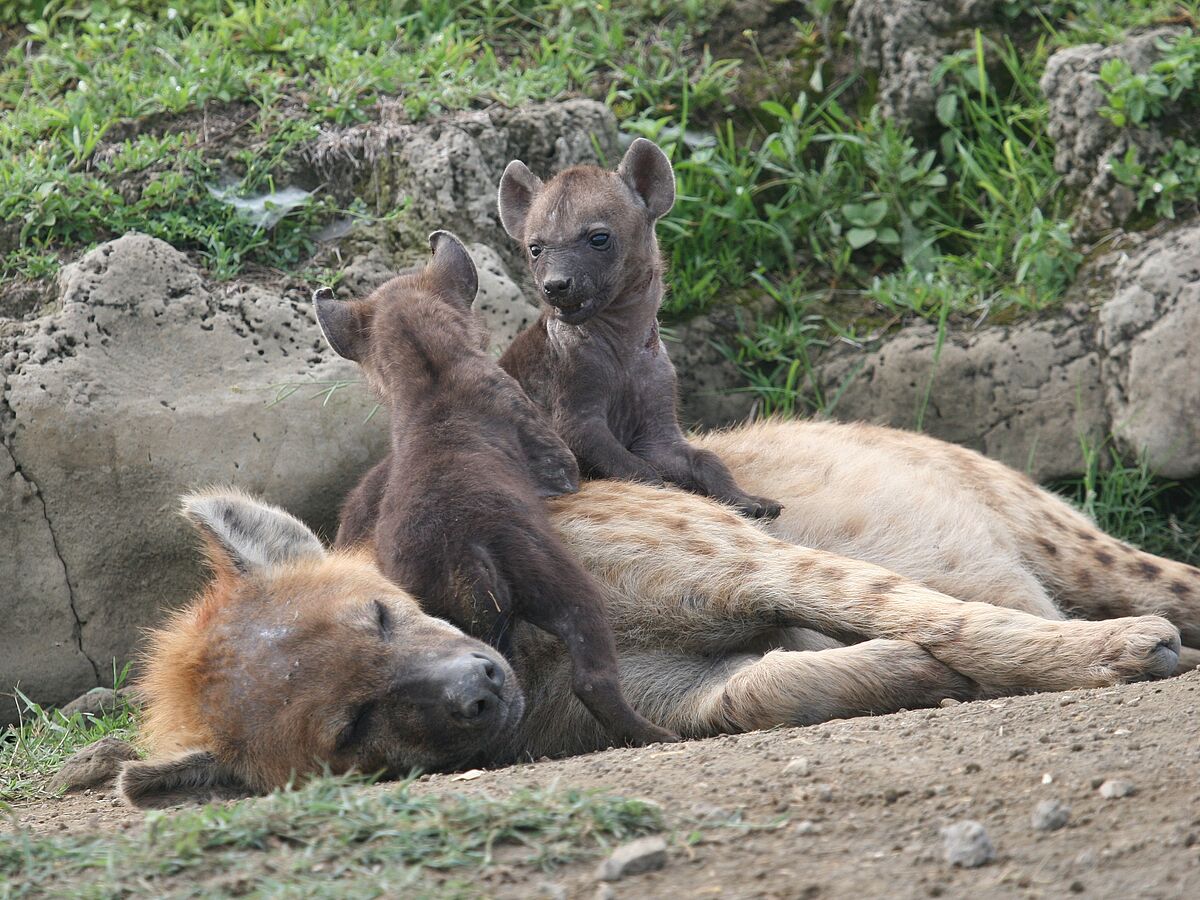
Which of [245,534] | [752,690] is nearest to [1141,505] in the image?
[752,690]

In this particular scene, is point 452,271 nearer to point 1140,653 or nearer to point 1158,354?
point 1140,653

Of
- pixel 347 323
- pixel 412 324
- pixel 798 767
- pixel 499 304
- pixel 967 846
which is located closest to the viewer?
pixel 967 846

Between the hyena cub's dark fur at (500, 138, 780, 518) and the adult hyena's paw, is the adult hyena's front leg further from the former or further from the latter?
the hyena cub's dark fur at (500, 138, 780, 518)

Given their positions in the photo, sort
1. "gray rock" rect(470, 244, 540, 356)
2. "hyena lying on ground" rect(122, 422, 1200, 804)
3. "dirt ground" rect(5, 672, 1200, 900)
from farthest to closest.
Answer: "gray rock" rect(470, 244, 540, 356) → "hyena lying on ground" rect(122, 422, 1200, 804) → "dirt ground" rect(5, 672, 1200, 900)

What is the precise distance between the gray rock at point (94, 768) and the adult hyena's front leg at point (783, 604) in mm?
1279

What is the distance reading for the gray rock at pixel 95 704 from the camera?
4301 millimetres

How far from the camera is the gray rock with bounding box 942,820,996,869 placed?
2.10 m

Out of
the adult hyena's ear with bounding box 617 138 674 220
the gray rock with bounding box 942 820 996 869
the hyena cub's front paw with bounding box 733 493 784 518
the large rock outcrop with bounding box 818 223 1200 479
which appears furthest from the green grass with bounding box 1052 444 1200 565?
the gray rock with bounding box 942 820 996 869

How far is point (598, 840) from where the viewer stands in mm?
2221

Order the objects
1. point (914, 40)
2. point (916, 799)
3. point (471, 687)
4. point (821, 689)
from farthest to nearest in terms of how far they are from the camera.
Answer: point (914, 40)
point (821, 689)
point (471, 687)
point (916, 799)

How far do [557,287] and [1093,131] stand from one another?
2.49 metres

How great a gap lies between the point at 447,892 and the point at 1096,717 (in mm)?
1370

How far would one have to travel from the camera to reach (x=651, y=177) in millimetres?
4254

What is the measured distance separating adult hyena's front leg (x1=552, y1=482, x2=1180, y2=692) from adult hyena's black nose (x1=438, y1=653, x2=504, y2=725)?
74cm
